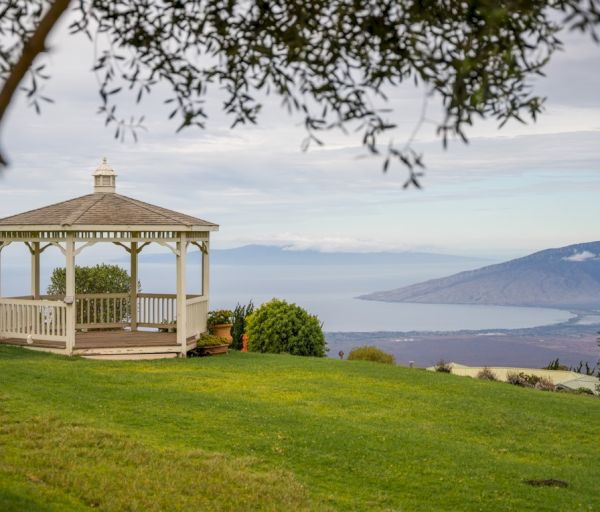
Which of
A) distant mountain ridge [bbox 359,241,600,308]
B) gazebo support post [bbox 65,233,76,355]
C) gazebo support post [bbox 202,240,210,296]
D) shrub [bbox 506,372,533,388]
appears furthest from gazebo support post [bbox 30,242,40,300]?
distant mountain ridge [bbox 359,241,600,308]

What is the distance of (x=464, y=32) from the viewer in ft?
17.9

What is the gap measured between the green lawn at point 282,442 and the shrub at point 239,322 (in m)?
7.52

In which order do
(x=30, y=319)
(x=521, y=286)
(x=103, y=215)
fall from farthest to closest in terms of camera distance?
(x=521, y=286), (x=30, y=319), (x=103, y=215)

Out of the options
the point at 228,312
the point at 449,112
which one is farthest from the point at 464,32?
the point at 228,312

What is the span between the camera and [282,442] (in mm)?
10664

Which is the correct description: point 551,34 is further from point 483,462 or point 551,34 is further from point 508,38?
point 483,462

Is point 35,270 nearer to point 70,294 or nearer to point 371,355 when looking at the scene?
point 70,294

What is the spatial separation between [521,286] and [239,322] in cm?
15285

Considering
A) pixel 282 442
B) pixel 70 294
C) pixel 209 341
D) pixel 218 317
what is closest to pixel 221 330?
pixel 218 317

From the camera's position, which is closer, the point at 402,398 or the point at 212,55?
the point at 212,55

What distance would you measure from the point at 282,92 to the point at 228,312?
1504 centimetres

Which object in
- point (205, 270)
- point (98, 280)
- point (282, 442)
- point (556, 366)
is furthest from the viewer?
point (98, 280)

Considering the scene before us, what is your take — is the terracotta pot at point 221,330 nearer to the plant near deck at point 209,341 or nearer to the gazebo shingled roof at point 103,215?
the plant near deck at point 209,341

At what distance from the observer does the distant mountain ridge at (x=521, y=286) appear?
165 meters
